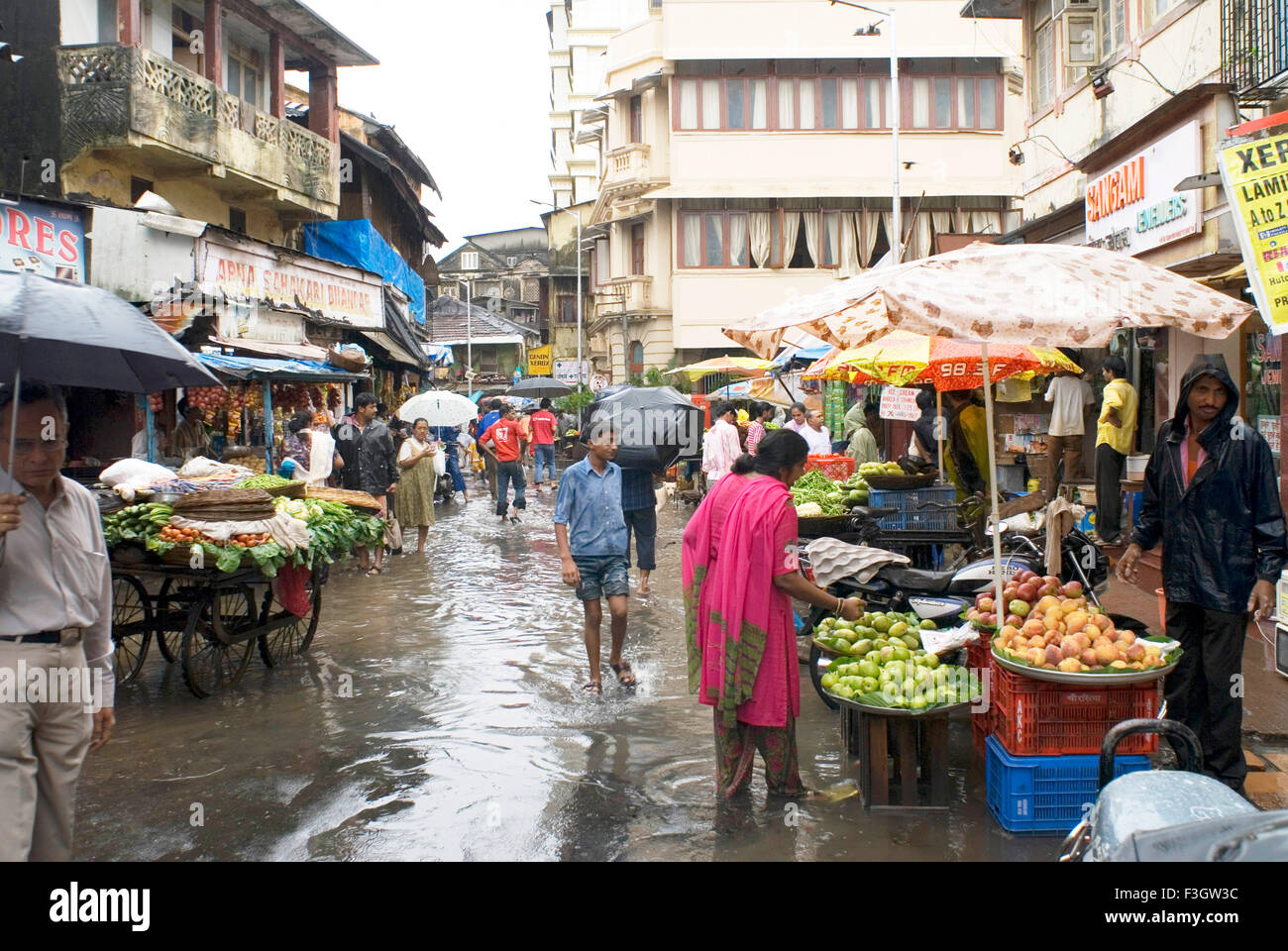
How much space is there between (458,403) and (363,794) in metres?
13.8

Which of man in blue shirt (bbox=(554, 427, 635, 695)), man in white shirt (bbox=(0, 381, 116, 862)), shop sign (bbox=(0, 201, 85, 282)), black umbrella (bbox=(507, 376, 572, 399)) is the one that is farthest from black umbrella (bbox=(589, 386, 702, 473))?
black umbrella (bbox=(507, 376, 572, 399))

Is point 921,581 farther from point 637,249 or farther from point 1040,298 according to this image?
point 637,249

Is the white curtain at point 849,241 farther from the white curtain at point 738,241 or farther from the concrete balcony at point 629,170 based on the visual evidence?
the concrete balcony at point 629,170

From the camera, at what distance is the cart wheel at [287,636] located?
844 cm

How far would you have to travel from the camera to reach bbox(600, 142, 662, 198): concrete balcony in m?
35.6

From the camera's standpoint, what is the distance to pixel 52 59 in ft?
51.8

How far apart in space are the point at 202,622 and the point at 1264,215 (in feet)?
24.5

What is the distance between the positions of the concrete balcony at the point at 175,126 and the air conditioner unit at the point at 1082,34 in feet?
42.1

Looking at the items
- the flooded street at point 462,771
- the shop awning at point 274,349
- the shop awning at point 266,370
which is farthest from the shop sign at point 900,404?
the shop awning at point 274,349

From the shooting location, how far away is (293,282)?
61.5 ft

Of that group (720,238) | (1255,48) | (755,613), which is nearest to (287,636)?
(755,613)

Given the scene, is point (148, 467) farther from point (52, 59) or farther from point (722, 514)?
point (52, 59)

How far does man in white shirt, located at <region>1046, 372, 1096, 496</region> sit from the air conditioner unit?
3872 mm
